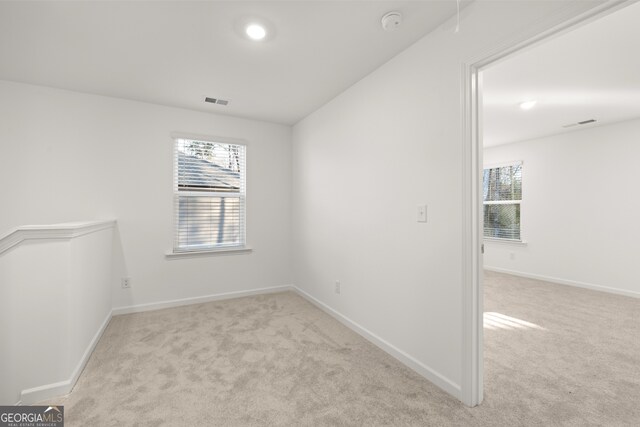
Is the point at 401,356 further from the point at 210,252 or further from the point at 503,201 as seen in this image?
the point at 503,201

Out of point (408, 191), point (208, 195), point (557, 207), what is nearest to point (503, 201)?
point (557, 207)

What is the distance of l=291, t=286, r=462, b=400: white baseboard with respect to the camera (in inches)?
73.5

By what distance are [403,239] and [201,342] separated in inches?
78.5

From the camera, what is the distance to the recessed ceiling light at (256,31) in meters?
1.98

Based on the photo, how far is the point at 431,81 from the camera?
202 cm

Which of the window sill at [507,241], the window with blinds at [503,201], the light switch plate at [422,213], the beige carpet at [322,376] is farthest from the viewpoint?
the window with blinds at [503,201]

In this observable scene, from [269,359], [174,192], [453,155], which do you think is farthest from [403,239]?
[174,192]

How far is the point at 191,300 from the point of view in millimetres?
3615

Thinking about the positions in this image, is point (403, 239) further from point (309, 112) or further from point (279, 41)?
point (309, 112)

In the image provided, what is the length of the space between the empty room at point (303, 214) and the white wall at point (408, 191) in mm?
18

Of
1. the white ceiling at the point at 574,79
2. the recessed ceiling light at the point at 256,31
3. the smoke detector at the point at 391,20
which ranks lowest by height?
the smoke detector at the point at 391,20

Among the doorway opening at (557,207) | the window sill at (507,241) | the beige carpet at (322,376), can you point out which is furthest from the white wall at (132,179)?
the window sill at (507,241)

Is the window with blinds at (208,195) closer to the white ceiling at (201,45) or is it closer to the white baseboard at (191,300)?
the white baseboard at (191,300)

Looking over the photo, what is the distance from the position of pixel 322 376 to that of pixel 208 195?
262cm
